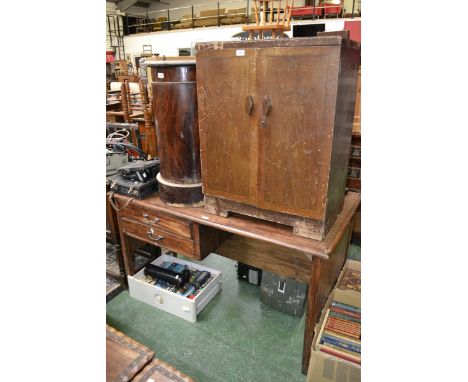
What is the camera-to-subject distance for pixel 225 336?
6.49ft

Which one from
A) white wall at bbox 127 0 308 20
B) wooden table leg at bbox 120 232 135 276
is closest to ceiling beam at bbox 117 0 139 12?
white wall at bbox 127 0 308 20

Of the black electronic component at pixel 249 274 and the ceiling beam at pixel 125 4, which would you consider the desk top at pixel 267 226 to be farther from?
the ceiling beam at pixel 125 4

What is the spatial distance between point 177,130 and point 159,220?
57 centimetres

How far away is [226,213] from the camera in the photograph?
1.68 meters

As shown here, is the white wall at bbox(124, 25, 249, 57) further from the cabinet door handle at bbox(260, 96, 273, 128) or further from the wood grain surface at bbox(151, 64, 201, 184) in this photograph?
the cabinet door handle at bbox(260, 96, 273, 128)

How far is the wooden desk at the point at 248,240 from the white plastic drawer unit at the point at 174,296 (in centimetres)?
12

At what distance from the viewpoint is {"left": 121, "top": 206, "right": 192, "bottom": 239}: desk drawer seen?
70.6 inches

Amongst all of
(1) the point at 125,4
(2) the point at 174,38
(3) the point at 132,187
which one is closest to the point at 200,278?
(3) the point at 132,187

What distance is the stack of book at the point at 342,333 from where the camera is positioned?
1462mm

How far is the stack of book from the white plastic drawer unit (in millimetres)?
867

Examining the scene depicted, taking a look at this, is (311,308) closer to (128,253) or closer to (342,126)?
(342,126)

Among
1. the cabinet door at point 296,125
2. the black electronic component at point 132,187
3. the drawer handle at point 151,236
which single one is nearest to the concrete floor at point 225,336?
the drawer handle at point 151,236
